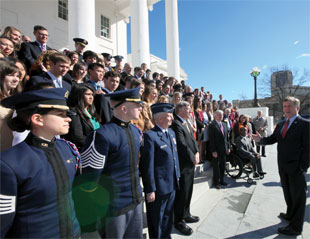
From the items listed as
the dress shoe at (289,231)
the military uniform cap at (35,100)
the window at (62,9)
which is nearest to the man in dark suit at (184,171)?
the dress shoe at (289,231)

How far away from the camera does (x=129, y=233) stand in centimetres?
185

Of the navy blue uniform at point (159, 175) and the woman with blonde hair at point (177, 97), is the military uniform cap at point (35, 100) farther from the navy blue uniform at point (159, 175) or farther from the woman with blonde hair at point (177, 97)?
the woman with blonde hair at point (177, 97)

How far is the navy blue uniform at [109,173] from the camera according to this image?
162cm

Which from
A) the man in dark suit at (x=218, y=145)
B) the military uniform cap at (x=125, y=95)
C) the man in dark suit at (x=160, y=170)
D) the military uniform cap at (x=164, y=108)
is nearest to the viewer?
the military uniform cap at (x=125, y=95)

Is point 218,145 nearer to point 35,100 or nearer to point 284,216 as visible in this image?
point 284,216

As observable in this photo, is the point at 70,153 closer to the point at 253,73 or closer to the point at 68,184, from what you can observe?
the point at 68,184

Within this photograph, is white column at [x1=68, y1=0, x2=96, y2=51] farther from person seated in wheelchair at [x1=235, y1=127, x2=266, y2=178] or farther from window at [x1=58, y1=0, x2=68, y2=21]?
window at [x1=58, y1=0, x2=68, y2=21]

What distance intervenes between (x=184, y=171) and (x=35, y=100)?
8.78ft

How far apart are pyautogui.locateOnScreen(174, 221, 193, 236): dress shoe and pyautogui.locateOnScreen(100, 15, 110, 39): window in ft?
51.0

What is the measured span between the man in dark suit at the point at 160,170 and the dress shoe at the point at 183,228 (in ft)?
1.90

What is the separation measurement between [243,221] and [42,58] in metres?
5.01

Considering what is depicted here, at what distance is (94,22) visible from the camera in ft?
29.7

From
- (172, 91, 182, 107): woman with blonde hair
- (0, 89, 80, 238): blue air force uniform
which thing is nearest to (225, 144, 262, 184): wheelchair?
(172, 91, 182, 107): woman with blonde hair

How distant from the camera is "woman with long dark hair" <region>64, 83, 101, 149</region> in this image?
2342 mm
